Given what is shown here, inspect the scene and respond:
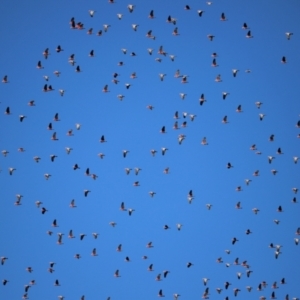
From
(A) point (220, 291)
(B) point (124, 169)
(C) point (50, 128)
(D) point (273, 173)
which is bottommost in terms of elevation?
(A) point (220, 291)

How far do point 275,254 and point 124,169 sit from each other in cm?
329

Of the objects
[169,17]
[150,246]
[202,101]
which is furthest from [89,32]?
[150,246]

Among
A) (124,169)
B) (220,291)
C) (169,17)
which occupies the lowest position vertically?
(220,291)

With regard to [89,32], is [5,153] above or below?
below

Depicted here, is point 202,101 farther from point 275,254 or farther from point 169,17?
point 275,254

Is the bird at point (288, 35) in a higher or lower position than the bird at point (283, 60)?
higher

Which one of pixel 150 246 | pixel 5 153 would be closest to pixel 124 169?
pixel 150 246

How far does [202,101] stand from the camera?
11305 millimetres

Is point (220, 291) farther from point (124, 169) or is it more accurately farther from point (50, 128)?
point (50, 128)

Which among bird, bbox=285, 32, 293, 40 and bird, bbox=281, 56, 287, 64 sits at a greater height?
bird, bbox=285, 32, 293, 40

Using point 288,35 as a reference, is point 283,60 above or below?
below

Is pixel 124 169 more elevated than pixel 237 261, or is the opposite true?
pixel 124 169

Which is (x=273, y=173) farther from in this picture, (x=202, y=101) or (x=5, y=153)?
(x=5, y=153)

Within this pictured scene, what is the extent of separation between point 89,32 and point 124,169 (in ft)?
8.91
